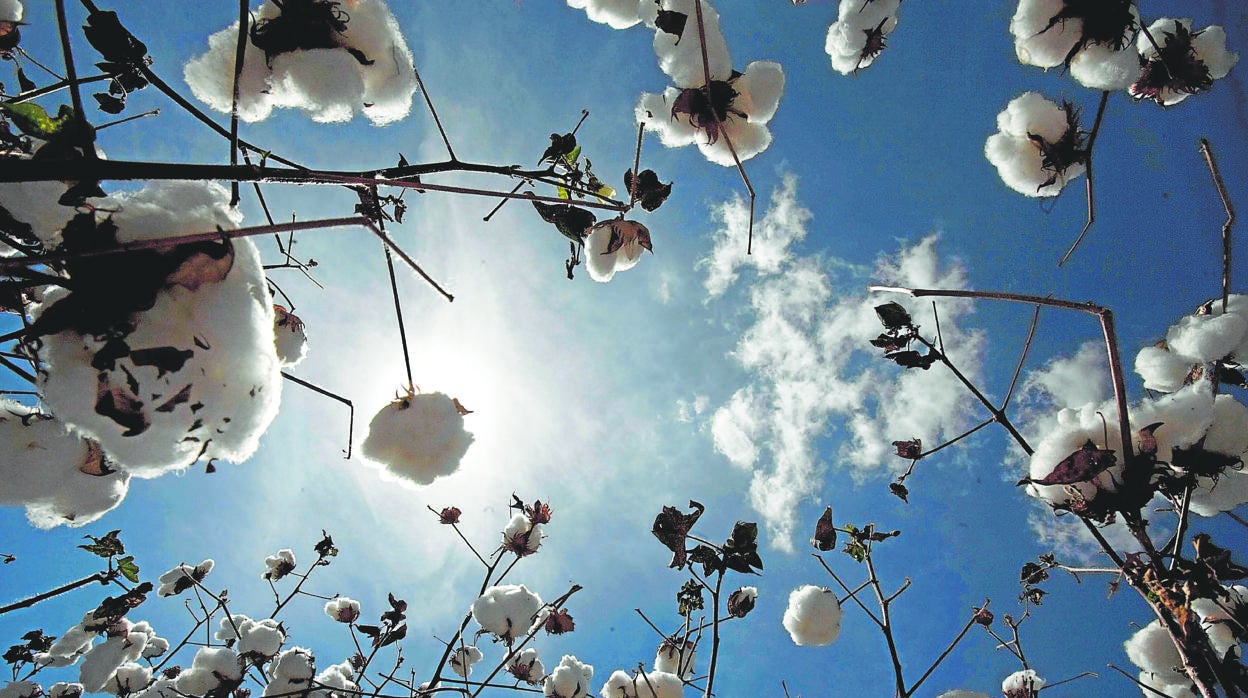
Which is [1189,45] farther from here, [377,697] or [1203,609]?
[377,697]

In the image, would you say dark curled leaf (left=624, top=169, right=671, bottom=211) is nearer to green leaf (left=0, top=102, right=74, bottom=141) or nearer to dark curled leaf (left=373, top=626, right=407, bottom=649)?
green leaf (left=0, top=102, right=74, bottom=141)

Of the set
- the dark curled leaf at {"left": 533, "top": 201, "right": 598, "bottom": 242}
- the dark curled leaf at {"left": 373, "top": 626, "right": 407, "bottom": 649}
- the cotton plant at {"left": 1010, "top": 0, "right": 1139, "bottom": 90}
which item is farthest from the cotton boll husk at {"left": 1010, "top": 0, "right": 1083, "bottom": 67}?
the dark curled leaf at {"left": 373, "top": 626, "right": 407, "bottom": 649}

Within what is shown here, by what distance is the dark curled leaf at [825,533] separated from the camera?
1.73m

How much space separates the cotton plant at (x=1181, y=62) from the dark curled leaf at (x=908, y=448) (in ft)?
4.56

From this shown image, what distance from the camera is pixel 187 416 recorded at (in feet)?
2.01

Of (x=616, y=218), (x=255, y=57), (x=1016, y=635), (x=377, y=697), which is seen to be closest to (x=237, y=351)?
(x=255, y=57)

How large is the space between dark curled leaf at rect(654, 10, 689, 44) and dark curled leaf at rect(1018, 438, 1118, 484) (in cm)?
120

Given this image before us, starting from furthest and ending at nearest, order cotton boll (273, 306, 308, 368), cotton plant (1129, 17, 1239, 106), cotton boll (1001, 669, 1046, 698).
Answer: cotton boll (1001, 669, 1046, 698)
cotton plant (1129, 17, 1239, 106)
cotton boll (273, 306, 308, 368)

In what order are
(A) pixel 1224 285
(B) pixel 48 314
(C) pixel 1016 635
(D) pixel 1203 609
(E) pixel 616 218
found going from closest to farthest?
1. (B) pixel 48 314
2. (A) pixel 1224 285
3. (E) pixel 616 218
4. (D) pixel 1203 609
5. (C) pixel 1016 635

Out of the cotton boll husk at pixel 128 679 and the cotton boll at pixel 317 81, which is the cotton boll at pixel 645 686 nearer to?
the cotton boll at pixel 317 81

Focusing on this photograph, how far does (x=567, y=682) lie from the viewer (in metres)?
2.39

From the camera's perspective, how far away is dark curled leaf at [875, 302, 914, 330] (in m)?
1.41

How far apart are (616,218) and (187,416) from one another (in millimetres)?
1009

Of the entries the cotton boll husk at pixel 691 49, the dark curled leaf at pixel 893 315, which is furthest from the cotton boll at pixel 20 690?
the dark curled leaf at pixel 893 315
